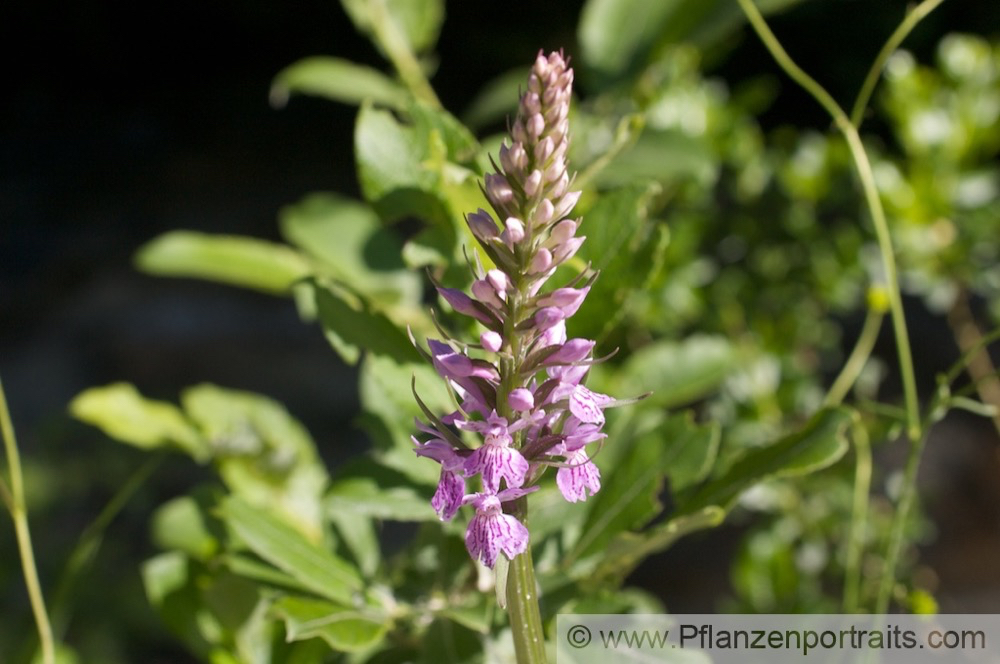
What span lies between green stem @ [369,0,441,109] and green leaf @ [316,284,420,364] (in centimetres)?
54

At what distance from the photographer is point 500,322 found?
0.58 meters

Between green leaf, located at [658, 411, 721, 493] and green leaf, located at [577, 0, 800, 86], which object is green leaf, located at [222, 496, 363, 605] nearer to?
green leaf, located at [658, 411, 721, 493]

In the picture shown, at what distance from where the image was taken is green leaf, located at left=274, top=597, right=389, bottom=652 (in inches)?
27.4

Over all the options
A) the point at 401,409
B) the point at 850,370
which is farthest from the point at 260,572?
the point at 850,370

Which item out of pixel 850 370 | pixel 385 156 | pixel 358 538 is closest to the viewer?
pixel 385 156

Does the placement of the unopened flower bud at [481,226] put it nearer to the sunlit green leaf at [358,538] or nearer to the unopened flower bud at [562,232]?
the unopened flower bud at [562,232]

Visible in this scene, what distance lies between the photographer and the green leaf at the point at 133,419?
96 cm

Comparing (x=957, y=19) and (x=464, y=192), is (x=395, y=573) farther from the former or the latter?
(x=957, y=19)

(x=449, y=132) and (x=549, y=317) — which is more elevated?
(x=449, y=132)

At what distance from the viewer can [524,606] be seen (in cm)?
60

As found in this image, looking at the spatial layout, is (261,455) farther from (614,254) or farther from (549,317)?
(549,317)
